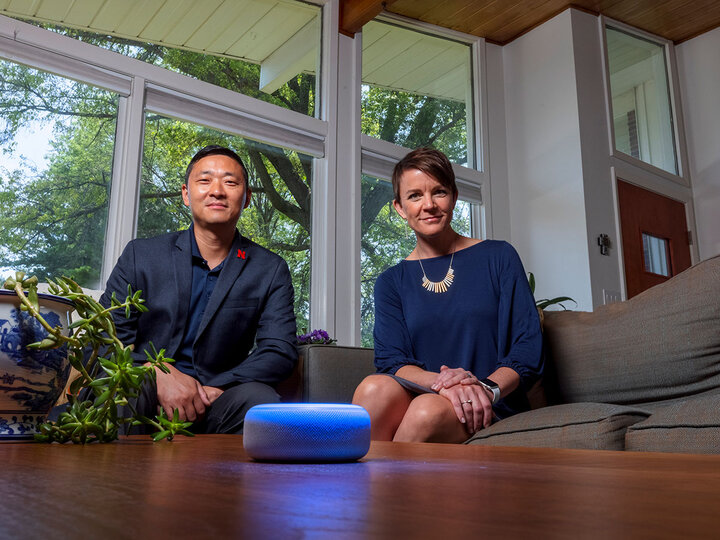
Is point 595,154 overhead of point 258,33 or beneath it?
beneath

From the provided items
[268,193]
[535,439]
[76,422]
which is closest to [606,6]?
[268,193]

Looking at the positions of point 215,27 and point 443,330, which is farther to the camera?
point 215,27

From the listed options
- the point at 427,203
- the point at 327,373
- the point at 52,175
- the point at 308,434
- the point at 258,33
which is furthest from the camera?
the point at 258,33

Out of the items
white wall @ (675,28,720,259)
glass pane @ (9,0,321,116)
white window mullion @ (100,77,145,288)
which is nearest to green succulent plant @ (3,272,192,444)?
white window mullion @ (100,77,145,288)

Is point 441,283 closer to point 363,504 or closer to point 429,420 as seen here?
point 429,420

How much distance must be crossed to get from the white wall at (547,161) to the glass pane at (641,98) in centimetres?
48

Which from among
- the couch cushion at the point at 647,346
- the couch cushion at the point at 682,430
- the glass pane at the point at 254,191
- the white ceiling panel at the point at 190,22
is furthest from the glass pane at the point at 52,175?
the couch cushion at the point at 682,430

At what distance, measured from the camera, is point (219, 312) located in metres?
1.99

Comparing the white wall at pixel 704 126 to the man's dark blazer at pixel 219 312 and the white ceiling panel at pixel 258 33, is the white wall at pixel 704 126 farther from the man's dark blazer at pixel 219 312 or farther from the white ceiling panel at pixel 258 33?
the man's dark blazer at pixel 219 312

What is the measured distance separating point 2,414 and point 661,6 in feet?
16.5

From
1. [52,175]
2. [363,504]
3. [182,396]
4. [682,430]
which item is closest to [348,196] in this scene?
[52,175]

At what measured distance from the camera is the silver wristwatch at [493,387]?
62.1 inches

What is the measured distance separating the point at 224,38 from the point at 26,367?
11.3ft

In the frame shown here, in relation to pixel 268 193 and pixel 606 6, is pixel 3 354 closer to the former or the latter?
pixel 268 193
